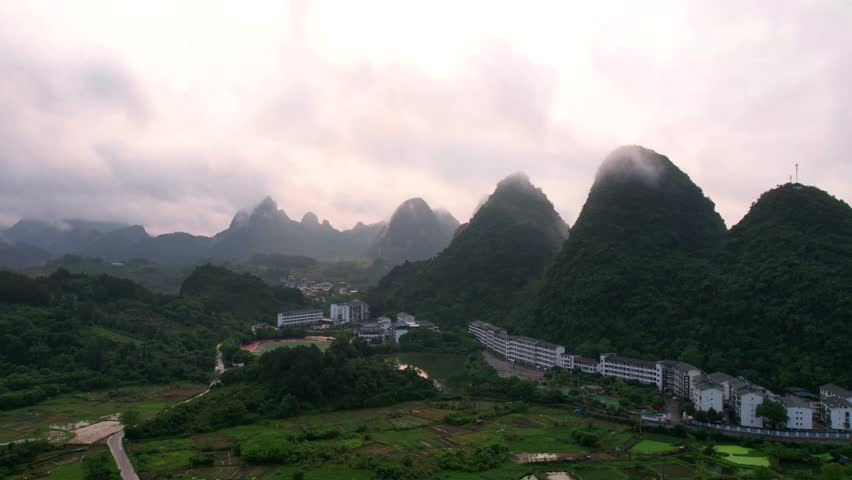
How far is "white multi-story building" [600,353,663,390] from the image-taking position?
29656mm

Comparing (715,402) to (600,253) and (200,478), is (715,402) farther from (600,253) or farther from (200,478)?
(200,478)

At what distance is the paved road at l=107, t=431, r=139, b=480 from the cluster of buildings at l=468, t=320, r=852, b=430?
24.3 m

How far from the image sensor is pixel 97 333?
115 ft

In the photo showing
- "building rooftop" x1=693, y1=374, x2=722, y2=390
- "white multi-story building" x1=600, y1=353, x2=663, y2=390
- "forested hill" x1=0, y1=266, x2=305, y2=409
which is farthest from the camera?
"white multi-story building" x1=600, y1=353, x2=663, y2=390

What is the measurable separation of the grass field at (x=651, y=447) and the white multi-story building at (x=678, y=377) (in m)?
7.22

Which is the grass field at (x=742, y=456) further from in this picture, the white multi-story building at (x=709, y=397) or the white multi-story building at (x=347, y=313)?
the white multi-story building at (x=347, y=313)

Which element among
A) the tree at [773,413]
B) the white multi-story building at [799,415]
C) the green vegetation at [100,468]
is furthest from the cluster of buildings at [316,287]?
the white multi-story building at [799,415]

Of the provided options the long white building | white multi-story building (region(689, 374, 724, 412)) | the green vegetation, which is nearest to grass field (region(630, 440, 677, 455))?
white multi-story building (region(689, 374, 724, 412))

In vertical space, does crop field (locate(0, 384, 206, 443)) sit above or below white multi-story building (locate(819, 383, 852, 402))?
below

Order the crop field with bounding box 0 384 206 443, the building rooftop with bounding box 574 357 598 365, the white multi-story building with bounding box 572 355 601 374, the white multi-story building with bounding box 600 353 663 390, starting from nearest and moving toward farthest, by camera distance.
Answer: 1. the crop field with bounding box 0 384 206 443
2. the white multi-story building with bounding box 600 353 663 390
3. the white multi-story building with bounding box 572 355 601 374
4. the building rooftop with bounding box 574 357 598 365

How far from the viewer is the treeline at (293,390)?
23.2 m

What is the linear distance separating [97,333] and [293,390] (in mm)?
18274

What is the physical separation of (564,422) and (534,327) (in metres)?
18.9

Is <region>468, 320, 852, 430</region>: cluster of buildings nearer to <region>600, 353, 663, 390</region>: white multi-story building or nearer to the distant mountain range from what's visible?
<region>600, 353, 663, 390</region>: white multi-story building
